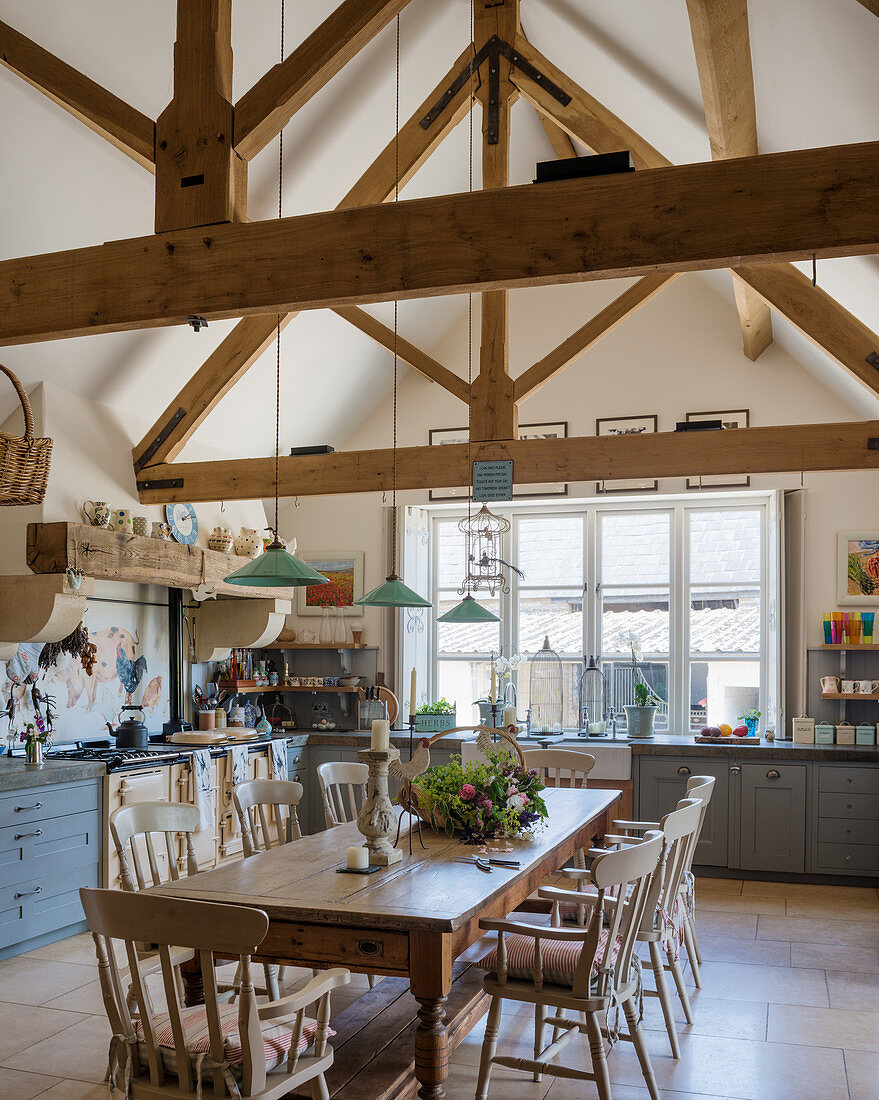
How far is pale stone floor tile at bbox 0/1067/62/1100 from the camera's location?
3.77m

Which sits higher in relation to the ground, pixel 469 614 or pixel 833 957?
pixel 469 614

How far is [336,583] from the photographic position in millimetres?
9102

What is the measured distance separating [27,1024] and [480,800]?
7.28 ft

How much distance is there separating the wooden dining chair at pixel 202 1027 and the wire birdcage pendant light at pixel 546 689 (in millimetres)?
5742

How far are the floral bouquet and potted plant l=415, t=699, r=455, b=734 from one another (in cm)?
368

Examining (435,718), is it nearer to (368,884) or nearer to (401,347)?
(401,347)

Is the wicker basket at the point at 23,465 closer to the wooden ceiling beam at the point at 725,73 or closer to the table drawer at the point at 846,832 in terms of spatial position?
the wooden ceiling beam at the point at 725,73

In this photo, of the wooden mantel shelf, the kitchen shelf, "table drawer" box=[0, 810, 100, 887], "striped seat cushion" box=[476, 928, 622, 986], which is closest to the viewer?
"striped seat cushion" box=[476, 928, 622, 986]

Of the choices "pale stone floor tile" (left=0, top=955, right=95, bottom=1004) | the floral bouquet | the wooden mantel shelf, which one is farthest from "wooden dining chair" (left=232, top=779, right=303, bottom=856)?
the wooden mantel shelf

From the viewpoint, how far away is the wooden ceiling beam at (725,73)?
4281 mm

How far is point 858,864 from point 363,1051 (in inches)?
184

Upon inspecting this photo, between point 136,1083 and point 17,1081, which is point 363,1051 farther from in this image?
point 17,1081

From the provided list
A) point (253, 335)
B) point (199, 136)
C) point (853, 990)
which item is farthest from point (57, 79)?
point (853, 990)

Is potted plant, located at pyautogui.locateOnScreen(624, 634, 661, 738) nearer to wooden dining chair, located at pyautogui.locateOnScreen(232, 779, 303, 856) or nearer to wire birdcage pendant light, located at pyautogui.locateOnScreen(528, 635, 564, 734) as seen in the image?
wire birdcage pendant light, located at pyautogui.locateOnScreen(528, 635, 564, 734)
